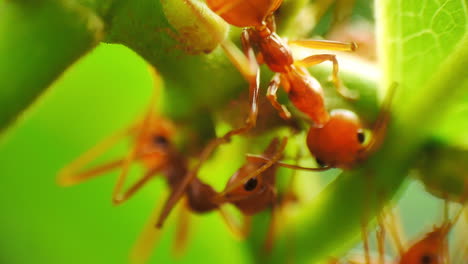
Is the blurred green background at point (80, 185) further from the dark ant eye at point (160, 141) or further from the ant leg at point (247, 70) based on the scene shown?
the ant leg at point (247, 70)

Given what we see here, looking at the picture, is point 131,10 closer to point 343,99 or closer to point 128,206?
point 343,99

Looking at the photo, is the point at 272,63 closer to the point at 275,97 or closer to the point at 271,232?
the point at 275,97

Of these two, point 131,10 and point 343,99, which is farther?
point 343,99

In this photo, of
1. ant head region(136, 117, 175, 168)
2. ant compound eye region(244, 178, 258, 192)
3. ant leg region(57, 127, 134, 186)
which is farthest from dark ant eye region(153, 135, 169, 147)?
ant compound eye region(244, 178, 258, 192)

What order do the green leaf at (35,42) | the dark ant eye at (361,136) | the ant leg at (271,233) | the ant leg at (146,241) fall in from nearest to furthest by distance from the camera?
1. the green leaf at (35,42)
2. the dark ant eye at (361,136)
3. the ant leg at (271,233)
4. the ant leg at (146,241)

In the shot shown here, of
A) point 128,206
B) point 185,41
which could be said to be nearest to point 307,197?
point 128,206

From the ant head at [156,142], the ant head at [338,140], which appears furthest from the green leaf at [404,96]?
the ant head at [156,142]
